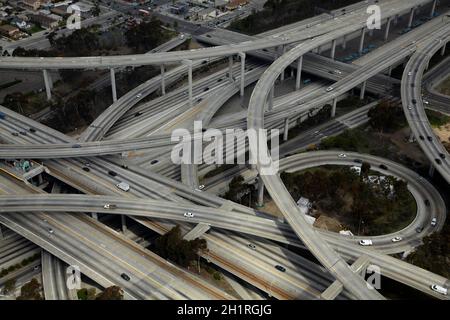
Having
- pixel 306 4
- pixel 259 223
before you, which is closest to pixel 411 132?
pixel 259 223

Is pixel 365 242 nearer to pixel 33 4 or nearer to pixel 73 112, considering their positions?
pixel 73 112

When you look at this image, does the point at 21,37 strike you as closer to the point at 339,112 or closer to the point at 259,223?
the point at 339,112

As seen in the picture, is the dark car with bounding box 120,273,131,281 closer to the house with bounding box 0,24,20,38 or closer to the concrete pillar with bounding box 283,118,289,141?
the concrete pillar with bounding box 283,118,289,141

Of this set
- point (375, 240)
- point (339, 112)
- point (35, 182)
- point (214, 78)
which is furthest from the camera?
point (214, 78)

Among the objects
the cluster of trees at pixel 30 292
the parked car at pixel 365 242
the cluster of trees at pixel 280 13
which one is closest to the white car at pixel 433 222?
the parked car at pixel 365 242

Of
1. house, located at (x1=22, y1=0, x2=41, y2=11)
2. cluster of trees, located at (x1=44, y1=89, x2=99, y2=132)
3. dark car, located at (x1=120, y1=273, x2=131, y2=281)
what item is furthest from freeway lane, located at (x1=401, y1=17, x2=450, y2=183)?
house, located at (x1=22, y1=0, x2=41, y2=11)
